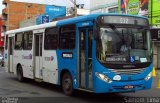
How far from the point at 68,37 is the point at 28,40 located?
14.8 ft

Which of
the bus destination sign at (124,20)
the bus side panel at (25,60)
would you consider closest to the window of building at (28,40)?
the bus side panel at (25,60)

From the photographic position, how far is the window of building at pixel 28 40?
17.3m

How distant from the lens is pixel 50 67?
49.2ft

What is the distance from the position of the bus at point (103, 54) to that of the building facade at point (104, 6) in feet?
74.3

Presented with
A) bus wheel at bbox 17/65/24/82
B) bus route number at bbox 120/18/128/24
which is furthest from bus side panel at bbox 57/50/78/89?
bus wheel at bbox 17/65/24/82

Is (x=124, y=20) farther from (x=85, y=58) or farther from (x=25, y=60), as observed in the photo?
(x=25, y=60)

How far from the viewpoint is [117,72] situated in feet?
37.7

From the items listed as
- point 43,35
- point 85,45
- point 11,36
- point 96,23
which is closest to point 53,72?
point 43,35

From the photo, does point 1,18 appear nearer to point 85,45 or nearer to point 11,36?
point 11,36

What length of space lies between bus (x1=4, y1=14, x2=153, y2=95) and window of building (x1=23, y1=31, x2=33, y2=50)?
3011 millimetres

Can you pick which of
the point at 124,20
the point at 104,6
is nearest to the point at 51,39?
the point at 124,20

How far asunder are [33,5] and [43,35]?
78951 mm

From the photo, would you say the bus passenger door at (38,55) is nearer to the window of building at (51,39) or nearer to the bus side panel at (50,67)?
the bus side panel at (50,67)

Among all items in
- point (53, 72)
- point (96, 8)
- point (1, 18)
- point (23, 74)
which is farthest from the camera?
point (1, 18)
